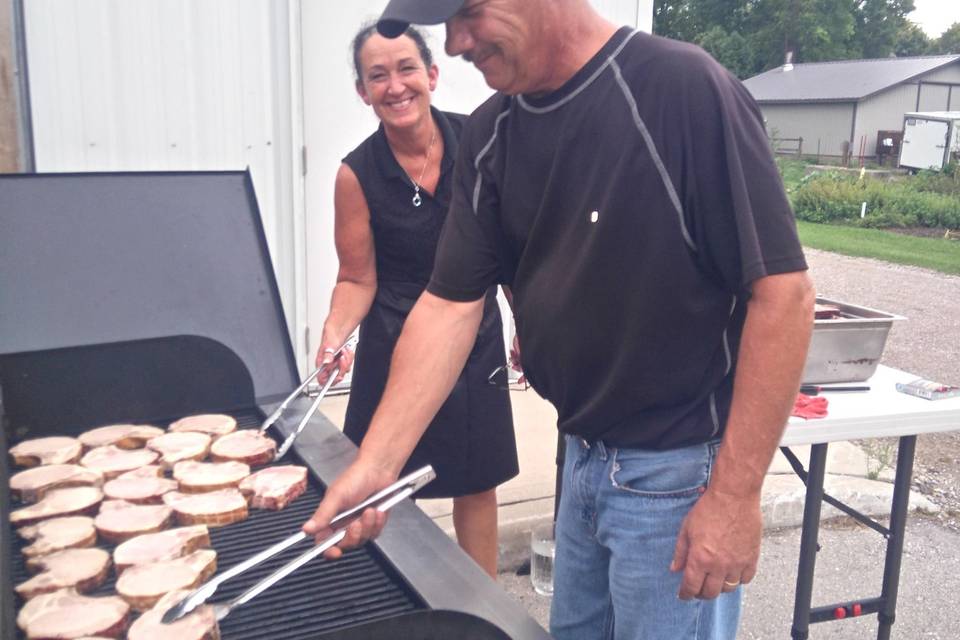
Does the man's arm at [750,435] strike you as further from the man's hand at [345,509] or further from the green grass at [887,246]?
the green grass at [887,246]

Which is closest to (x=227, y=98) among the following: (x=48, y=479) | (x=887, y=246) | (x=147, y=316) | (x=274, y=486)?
(x=147, y=316)

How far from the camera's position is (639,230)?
4.82ft

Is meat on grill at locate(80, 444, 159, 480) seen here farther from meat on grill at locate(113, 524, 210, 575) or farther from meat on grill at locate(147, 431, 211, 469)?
meat on grill at locate(113, 524, 210, 575)

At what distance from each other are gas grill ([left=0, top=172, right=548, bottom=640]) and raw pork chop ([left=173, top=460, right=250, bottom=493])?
0.35ft

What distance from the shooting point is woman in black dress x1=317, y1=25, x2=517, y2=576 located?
254 cm

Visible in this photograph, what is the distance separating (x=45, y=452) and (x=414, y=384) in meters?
0.84

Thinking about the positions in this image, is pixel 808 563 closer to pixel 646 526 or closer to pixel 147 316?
pixel 646 526

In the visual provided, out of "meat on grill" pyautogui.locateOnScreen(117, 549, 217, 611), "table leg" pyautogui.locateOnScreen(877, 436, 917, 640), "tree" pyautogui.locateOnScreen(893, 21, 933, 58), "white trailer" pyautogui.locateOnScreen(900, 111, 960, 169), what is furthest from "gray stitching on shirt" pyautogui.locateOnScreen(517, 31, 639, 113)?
"tree" pyautogui.locateOnScreen(893, 21, 933, 58)

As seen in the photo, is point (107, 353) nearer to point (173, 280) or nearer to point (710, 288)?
point (173, 280)

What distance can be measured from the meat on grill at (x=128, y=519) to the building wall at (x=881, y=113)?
38.6 meters

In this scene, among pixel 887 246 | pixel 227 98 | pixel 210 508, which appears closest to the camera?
pixel 210 508

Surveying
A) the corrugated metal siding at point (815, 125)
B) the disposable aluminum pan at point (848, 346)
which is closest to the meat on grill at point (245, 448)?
the disposable aluminum pan at point (848, 346)

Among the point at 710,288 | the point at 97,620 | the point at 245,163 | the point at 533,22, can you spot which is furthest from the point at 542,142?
the point at 245,163

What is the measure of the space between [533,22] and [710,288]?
0.55 m
